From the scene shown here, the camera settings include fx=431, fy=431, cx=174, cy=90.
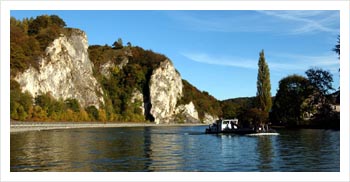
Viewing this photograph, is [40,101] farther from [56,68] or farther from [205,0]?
[205,0]

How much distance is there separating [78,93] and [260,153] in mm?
99261

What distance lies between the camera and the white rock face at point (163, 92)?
539 feet

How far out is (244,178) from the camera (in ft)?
54.5

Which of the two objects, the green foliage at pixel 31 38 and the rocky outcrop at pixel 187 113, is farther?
the rocky outcrop at pixel 187 113

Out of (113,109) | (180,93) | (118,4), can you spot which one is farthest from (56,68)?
(118,4)

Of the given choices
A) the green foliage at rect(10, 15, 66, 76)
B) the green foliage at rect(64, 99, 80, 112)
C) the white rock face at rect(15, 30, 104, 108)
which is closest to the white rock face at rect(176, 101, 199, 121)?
the white rock face at rect(15, 30, 104, 108)

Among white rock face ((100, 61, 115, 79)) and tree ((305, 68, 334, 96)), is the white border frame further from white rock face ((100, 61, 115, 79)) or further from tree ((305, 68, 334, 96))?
white rock face ((100, 61, 115, 79))

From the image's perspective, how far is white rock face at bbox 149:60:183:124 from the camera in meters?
164

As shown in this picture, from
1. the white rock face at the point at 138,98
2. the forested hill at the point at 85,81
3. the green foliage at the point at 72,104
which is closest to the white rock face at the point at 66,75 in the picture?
the forested hill at the point at 85,81

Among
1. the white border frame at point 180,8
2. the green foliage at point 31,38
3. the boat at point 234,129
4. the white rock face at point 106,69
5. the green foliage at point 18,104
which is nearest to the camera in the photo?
the white border frame at point 180,8

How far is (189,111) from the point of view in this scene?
183750 millimetres

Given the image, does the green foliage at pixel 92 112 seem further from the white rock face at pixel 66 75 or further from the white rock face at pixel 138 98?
the white rock face at pixel 138 98

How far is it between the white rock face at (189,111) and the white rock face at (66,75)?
165 ft

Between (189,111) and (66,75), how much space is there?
7890 centimetres
